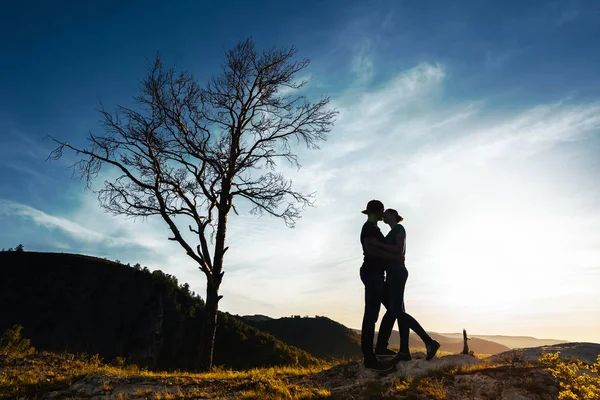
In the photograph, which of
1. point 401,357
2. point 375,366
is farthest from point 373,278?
point 375,366

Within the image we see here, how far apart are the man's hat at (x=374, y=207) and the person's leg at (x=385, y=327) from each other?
128 cm

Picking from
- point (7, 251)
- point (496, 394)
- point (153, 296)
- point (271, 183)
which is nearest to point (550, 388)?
point (496, 394)

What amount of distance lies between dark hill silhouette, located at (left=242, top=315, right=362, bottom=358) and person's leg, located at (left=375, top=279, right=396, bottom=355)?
66.6m

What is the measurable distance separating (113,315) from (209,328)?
46.8 meters

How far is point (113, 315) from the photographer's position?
49344 millimetres

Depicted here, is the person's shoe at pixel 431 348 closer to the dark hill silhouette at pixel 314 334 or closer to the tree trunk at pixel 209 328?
→ the tree trunk at pixel 209 328

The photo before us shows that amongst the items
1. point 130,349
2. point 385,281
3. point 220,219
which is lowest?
point 130,349

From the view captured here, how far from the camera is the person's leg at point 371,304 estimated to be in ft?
19.7

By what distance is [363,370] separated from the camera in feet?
20.6

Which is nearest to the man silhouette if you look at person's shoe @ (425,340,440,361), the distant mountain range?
person's shoe @ (425,340,440,361)

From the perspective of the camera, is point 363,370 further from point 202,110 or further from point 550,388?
point 202,110

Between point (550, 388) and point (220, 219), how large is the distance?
8756mm

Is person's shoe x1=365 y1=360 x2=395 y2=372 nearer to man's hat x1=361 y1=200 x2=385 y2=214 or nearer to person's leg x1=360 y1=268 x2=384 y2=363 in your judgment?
person's leg x1=360 y1=268 x2=384 y2=363

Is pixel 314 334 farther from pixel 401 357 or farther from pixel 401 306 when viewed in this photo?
pixel 401 306
